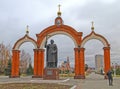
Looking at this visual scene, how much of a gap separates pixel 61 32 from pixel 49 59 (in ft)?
31.5

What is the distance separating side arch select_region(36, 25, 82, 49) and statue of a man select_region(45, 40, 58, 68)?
7.90 metres

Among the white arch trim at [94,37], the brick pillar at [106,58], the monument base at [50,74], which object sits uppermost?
the white arch trim at [94,37]

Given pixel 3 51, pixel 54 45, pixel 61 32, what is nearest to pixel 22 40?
pixel 61 32

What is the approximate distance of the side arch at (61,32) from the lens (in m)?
33.2

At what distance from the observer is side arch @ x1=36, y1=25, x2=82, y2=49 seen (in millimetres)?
33250

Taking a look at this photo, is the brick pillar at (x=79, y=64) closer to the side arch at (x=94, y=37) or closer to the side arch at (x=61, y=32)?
the side arch at (x=94, y=37)

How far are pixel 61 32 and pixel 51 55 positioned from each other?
9.39m

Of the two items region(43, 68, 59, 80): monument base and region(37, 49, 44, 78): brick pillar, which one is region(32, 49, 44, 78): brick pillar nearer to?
region(37, 49, 44, 78): brick pillar

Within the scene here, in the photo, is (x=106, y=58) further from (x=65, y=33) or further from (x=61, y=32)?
(x=61, y=32)

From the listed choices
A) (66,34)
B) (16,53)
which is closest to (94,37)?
(66,34)

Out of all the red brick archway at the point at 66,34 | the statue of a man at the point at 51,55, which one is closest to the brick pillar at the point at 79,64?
the red brick archway at the point at 66,34

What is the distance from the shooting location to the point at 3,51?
50.7m

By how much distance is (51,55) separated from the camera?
2489cm

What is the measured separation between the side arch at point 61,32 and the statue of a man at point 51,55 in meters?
7.90
